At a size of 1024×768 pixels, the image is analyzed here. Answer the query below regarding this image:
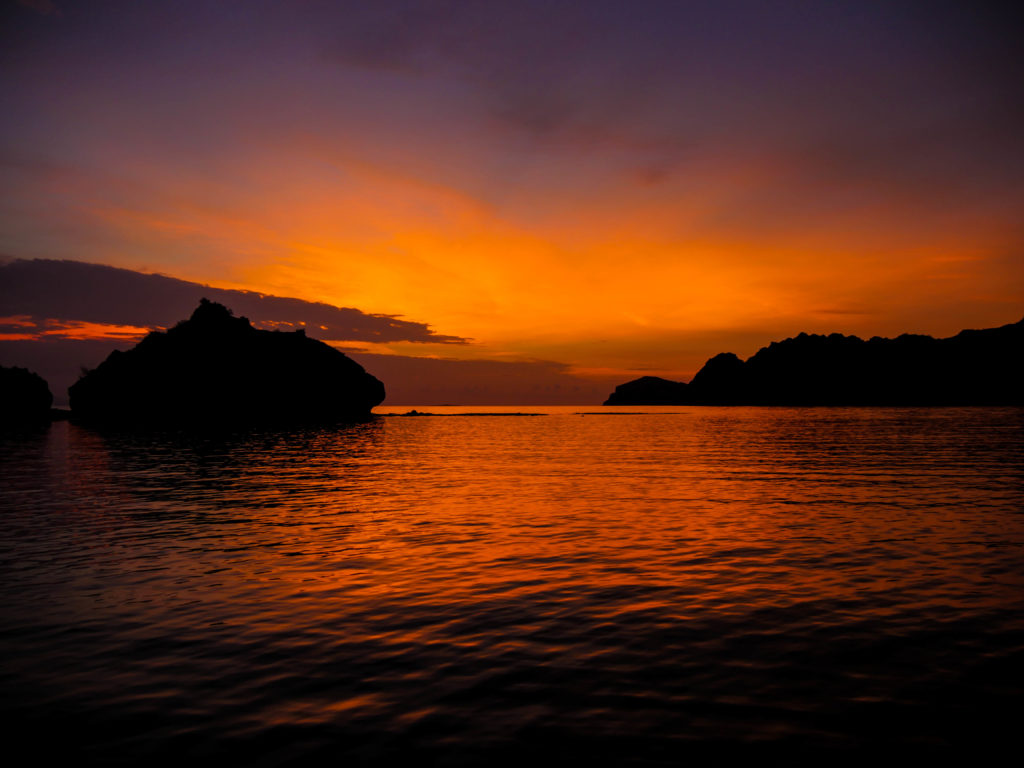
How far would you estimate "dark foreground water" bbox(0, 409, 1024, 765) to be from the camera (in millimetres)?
8375

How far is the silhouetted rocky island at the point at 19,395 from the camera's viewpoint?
189 m

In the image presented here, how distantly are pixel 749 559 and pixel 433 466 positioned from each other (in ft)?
121

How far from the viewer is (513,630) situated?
12.6 metres

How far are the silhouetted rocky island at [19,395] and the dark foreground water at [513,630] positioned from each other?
207 m

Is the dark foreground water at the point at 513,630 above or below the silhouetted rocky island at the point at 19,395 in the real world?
below

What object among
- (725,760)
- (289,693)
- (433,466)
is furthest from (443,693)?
(433,466)

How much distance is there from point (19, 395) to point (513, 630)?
238203 mm

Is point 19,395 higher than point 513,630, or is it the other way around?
point 19,395

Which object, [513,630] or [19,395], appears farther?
[19,395]

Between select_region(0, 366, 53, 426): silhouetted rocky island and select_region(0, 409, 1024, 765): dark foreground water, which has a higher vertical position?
select_region(0, 366, 53, 426): silhouetted rocky island

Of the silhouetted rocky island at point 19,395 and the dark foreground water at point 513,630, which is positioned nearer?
the dark foreground water at point 513,630

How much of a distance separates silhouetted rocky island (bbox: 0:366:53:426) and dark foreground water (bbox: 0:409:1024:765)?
20720 centimetres

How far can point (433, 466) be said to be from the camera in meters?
52.7

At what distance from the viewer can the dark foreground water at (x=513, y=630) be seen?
838cm
